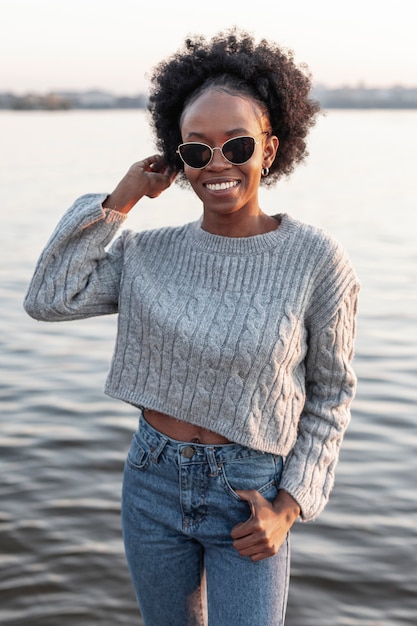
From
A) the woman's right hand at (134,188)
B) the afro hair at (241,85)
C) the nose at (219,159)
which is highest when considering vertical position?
the afro hair at (241,85)

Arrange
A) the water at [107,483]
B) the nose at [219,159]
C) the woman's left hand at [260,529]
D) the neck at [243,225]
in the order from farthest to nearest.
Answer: the water at [107,483], the neck at [243,225], the nose at [219,159], the woman's left hand at [260,529]

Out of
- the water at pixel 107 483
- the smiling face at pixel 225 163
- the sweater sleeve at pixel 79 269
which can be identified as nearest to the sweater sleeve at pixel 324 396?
the smiling face at pixel 225 163

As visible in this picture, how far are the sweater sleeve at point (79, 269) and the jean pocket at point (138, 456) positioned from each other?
415 millimetres

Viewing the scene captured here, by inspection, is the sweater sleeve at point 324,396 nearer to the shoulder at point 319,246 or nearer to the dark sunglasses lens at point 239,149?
the shoulder at point 319,246

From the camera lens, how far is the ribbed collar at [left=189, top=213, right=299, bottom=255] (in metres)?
2.44

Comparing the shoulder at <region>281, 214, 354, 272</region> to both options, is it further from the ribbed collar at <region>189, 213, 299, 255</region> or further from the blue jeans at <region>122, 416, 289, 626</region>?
the blue jeans at <region>122, 416, 289, 626</region>

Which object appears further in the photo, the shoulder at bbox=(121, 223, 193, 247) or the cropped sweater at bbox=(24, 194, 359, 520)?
the shoulder at bbox=(121, 223, 193, 247)

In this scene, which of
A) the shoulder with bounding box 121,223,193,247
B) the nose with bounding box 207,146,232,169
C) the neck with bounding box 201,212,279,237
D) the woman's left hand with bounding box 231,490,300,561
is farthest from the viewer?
the shoulder with bounding box 121,223,193,247

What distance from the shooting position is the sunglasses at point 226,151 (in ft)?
7.79

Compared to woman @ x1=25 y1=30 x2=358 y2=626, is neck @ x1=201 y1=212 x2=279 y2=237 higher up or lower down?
higher up

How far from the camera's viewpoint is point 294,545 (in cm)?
458

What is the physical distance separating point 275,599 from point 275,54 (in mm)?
1462

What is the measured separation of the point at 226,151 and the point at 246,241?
0.83ft

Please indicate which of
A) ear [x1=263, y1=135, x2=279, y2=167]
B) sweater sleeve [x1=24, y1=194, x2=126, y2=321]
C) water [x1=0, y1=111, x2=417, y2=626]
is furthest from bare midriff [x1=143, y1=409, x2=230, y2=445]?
water [x1=0, y1=111, x2=417, y2=626]
